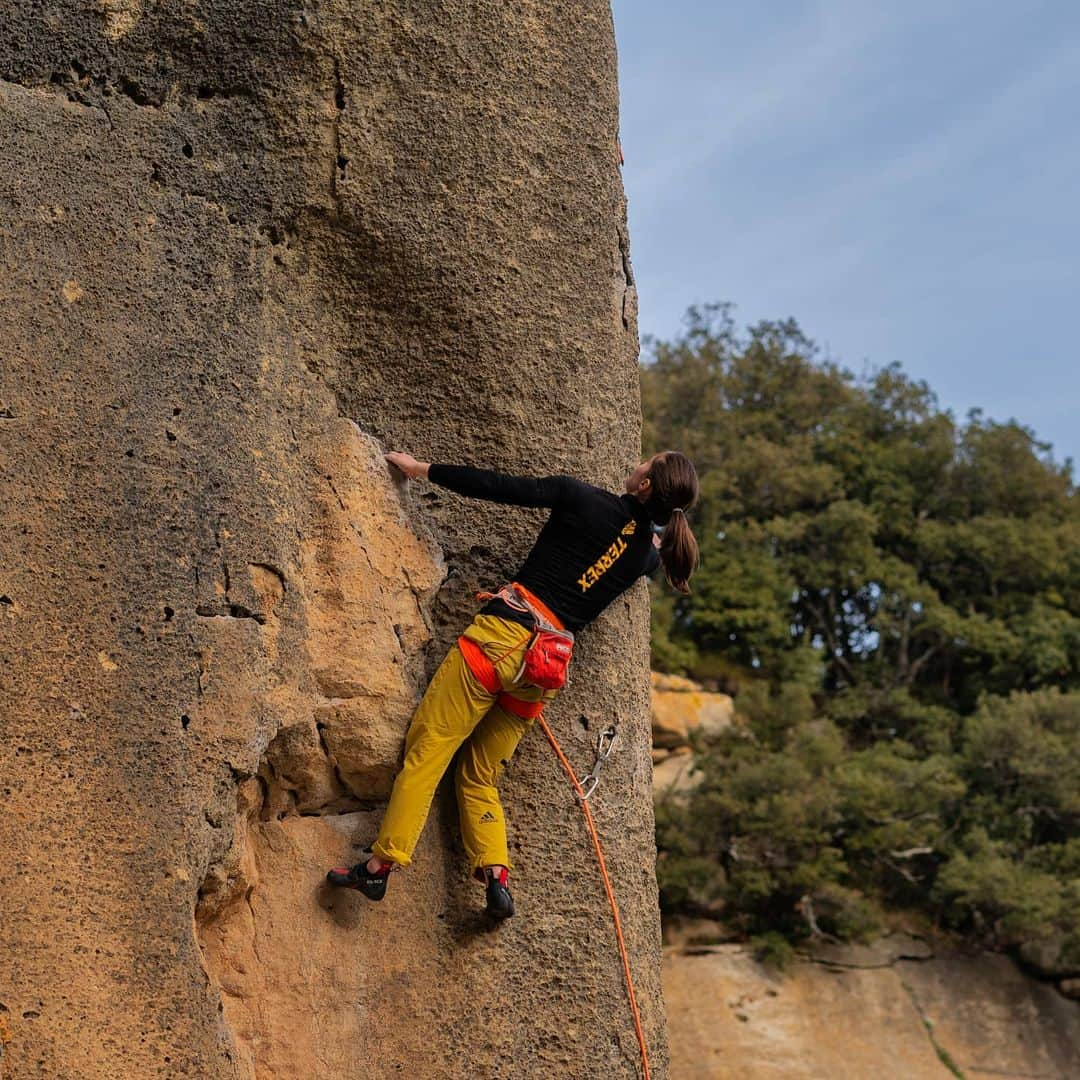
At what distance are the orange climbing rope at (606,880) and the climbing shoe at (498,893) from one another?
14.1 inches

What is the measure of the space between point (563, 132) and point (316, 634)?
6.24 feet

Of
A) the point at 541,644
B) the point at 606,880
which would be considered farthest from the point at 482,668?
the point at 606,880

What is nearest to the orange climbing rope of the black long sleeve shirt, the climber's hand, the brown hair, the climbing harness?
the climbing harness

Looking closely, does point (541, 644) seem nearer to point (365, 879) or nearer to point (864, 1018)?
point (365, 879)

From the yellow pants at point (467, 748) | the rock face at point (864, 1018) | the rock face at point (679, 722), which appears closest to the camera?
the yellow pants at point (467, 748)

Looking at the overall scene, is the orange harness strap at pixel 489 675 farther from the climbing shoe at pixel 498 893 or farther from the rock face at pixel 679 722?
the rock face at pixel 679 722

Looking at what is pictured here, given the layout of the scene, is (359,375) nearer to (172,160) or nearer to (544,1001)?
(172,160)

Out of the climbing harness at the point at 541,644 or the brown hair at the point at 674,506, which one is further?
the brown hair at the point at 674,506

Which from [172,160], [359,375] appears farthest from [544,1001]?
[172,160]

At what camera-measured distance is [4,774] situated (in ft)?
11.2

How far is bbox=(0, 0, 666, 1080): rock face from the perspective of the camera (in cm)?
355

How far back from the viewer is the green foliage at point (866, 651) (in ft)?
39.5

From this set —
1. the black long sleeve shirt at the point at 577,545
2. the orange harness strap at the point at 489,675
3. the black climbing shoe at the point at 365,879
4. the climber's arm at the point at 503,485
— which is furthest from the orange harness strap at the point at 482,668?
the black climbing shoe at the point at 365,879

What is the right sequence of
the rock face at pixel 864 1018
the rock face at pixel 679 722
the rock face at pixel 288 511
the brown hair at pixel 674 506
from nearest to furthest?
Answer: 1. the rock face at pixel 288 511
2. the brown hair at pixel 674 506
3. the rock face at pixel 864 1018
4. the rock face at pixel 679 722
